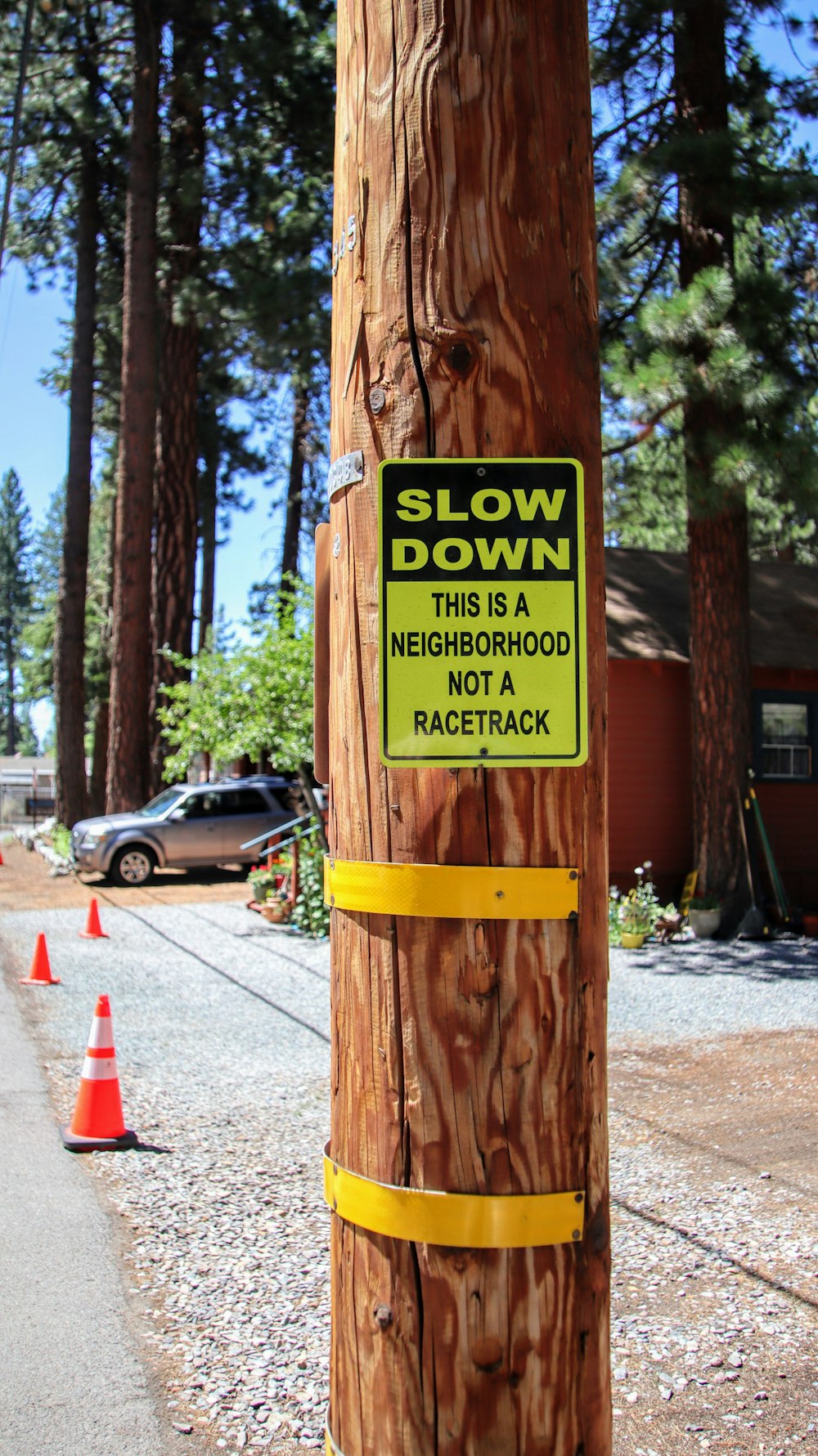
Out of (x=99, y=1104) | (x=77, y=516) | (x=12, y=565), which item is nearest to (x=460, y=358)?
(x=99, y=1104)

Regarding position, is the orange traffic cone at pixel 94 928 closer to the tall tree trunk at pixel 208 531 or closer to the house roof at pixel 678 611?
the house roof at pixel 678 611

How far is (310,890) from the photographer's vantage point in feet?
44.6

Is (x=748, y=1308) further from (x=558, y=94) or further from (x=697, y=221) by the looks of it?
(x=697, y=221)

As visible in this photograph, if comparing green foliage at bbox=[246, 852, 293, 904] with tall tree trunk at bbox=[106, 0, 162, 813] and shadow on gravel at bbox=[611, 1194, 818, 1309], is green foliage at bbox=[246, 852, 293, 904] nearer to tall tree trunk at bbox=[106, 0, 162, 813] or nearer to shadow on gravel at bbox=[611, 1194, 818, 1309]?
tall tree trunk at bbox=[106, 0, 162, 813]

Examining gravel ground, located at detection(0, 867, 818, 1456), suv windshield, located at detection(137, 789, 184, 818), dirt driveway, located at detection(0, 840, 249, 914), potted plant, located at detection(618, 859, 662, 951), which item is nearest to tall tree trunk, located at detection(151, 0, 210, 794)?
suv windshield, located at detection(137, 789, 184, 818)

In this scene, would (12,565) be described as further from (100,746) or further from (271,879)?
(271,879)

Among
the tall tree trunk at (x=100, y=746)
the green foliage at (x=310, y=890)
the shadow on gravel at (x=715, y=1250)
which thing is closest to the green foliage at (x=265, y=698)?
the green foliage at (x=310, y=890)

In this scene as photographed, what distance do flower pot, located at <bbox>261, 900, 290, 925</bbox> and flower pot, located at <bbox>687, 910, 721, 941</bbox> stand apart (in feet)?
15.8

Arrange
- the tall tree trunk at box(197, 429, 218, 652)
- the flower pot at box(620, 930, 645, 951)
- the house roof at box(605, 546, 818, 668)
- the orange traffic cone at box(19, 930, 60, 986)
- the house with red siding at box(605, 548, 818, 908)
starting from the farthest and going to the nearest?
the tall tree trunk at box(197, 429, 218, 652) < the house roof at box(605, 546, 818, 668) < the house with red siding at box(605, 548, 818, 908) < the flower pot at box(620, 930, 645, 951) < the orange traffic cone at box(19, 930, 60, 986)

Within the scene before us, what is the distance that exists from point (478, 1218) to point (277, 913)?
12592mm

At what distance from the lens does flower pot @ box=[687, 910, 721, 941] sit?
13.6m

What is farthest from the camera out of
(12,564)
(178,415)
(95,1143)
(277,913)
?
(12,564)

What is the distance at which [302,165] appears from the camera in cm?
2066

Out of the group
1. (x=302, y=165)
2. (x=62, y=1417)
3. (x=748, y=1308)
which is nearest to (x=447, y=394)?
(x=62, y=1417)
